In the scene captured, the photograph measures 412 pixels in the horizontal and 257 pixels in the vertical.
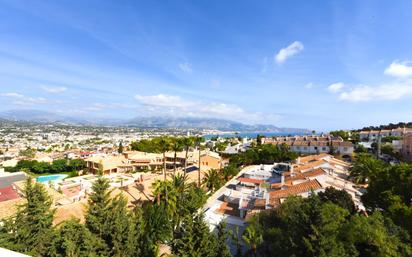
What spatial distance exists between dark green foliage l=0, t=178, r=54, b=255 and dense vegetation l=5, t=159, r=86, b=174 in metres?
54.3

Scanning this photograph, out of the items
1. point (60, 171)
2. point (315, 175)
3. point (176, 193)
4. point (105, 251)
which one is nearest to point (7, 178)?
point (60, 171)

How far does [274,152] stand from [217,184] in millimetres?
22332

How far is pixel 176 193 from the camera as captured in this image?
24531mm

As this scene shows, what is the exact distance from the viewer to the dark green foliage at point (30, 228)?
13.3 m

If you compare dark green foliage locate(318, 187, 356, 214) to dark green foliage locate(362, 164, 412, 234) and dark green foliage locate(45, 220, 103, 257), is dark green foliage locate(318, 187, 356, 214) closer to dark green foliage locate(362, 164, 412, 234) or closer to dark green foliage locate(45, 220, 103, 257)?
dark green foliage locate(362, 164, 412, 234)

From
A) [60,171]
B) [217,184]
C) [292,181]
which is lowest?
[60,171]

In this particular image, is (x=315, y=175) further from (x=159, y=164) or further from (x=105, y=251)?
(x=159, y=164)

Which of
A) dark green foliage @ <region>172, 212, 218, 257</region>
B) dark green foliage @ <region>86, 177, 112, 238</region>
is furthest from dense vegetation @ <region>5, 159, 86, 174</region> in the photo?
dark green foliage @ <region>172, 212, 218, 257</region>

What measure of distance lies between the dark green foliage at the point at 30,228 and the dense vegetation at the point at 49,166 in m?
54.3

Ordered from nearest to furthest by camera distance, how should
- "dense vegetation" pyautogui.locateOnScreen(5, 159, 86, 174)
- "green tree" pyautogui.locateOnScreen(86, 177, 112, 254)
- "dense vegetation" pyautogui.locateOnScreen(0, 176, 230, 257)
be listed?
1. "dense vegetation" pyautogui.locateOnScreen(0, 176, 230, 257)
2. "green tree" pyautogui.locateOnScreen(86, 177, 112, 254)
3. "dense vegetation" pyautogui.locateOnScreen(5, 159, 86, 174)

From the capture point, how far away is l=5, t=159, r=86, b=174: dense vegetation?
198ft

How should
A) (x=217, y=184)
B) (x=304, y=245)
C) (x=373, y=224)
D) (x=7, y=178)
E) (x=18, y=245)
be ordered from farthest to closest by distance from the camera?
(x=7, y=178) → (x=217, y=184) → (x=18, y=245) → (x=373, y=224) → (x=304, y=245)

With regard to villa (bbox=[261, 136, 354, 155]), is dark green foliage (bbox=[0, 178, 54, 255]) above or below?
below

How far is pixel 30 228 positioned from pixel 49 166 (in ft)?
188
